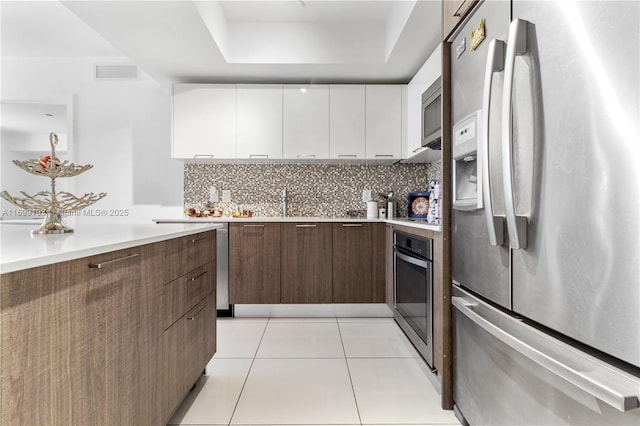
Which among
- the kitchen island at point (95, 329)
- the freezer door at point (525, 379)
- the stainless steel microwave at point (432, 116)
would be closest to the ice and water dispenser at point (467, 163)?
the freezer door at point (525, 379)

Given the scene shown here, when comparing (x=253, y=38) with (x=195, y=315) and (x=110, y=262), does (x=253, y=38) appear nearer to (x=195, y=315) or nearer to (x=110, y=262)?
(x=195, y=315)

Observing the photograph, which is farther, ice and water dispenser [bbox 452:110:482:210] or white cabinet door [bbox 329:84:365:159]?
white cabinet door [bbox 329:84:365:159]

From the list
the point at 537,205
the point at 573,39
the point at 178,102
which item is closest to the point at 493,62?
the point at 573,39

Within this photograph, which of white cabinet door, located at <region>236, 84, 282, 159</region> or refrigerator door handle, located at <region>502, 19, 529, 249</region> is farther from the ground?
white cabinet door, located at <region>236, 84, 282, 159</region>

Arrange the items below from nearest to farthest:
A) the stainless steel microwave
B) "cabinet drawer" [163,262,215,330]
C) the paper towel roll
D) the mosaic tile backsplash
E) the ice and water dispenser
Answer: the ice and water dispenser, "cabinet drawer" [163,262,215,330], the stainless steel microwave, the paper towel roll, the mosaic tile backsplash

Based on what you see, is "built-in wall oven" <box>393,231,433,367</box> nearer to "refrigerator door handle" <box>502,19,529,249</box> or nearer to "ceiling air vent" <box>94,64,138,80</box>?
"refrigerator door handle" <box>502,19,529,249</box>

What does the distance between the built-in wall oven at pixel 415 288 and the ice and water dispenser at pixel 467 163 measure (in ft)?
1.75

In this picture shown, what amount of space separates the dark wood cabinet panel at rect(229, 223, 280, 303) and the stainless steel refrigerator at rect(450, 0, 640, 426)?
212 cm

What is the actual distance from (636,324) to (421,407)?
4.34ft

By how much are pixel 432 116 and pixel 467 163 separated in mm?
1110

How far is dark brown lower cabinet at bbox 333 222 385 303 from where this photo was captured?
3.26 m

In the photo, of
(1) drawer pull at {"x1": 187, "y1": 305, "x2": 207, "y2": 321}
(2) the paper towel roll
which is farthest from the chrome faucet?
(1) drawer pull at {"x1": 187, "y1": 305, "x2": 207, "y2": 321}

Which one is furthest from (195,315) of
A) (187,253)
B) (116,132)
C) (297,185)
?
(116,132)

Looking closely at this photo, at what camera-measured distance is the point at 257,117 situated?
3518 millimetres
